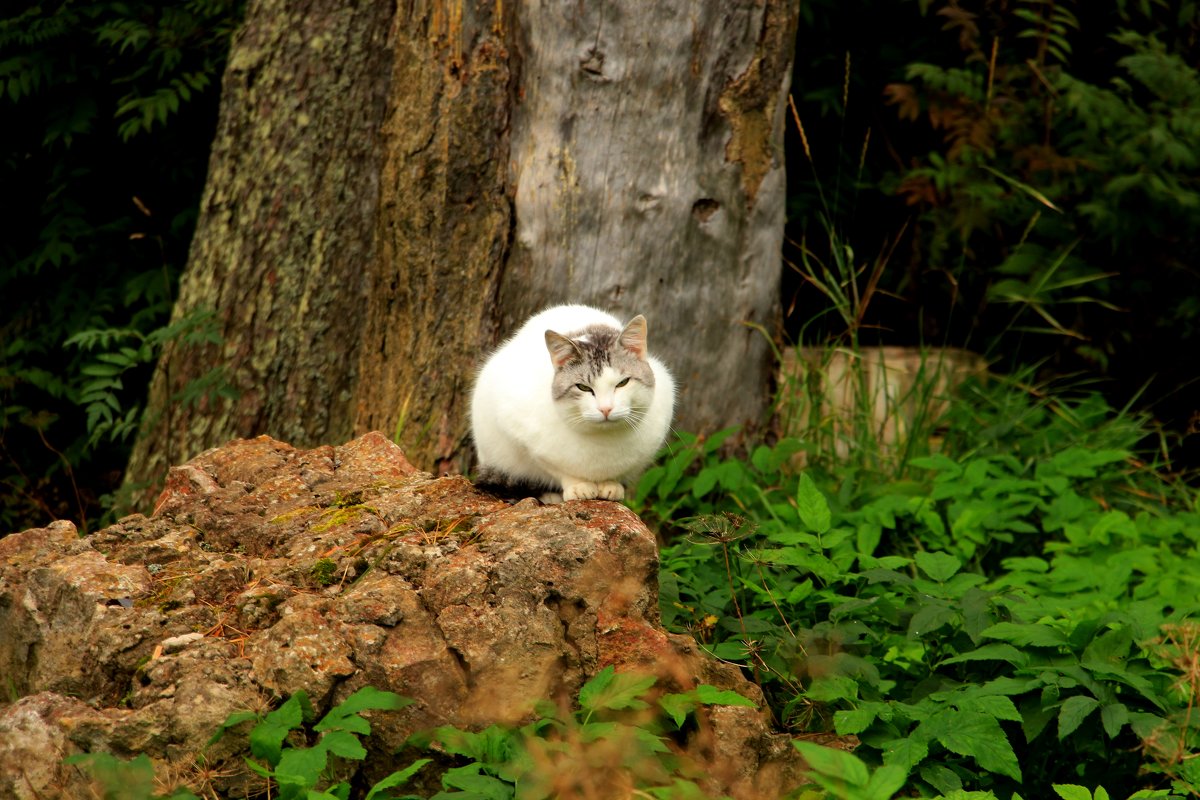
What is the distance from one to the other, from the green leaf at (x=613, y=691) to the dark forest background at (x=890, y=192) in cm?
339

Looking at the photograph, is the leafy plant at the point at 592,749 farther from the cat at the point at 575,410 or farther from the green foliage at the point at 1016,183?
the green foliage at the point at 1016,183

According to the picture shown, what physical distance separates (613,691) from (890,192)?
4.58 m

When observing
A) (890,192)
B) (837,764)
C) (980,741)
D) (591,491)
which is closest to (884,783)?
(837,764)

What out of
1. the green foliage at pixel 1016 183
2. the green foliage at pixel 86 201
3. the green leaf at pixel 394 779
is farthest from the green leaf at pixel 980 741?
the green foliage at pixel 86 201

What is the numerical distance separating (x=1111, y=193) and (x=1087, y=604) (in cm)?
272

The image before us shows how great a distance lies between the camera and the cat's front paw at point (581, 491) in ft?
11.7

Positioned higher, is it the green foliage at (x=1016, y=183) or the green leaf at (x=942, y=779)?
the green foliage at (x=1016, y=183)

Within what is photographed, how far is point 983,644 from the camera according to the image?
10.6ft

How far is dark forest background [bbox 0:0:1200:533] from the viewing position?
6.02 m

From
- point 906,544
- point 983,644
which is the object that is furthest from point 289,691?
point 906,544

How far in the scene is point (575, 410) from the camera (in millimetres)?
3445

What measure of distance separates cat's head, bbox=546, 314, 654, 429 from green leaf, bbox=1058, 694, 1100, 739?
4.72 feet

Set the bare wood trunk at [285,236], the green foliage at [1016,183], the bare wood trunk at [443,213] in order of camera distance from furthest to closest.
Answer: the green foliage at [1016,183] < the bare wood trunk at [285,236] < the bare wood trunk at [443,213]

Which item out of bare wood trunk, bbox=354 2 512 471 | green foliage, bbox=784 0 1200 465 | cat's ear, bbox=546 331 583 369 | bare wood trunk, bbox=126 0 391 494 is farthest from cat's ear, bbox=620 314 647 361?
bare wood trunk, bbox=126 0 391 494
